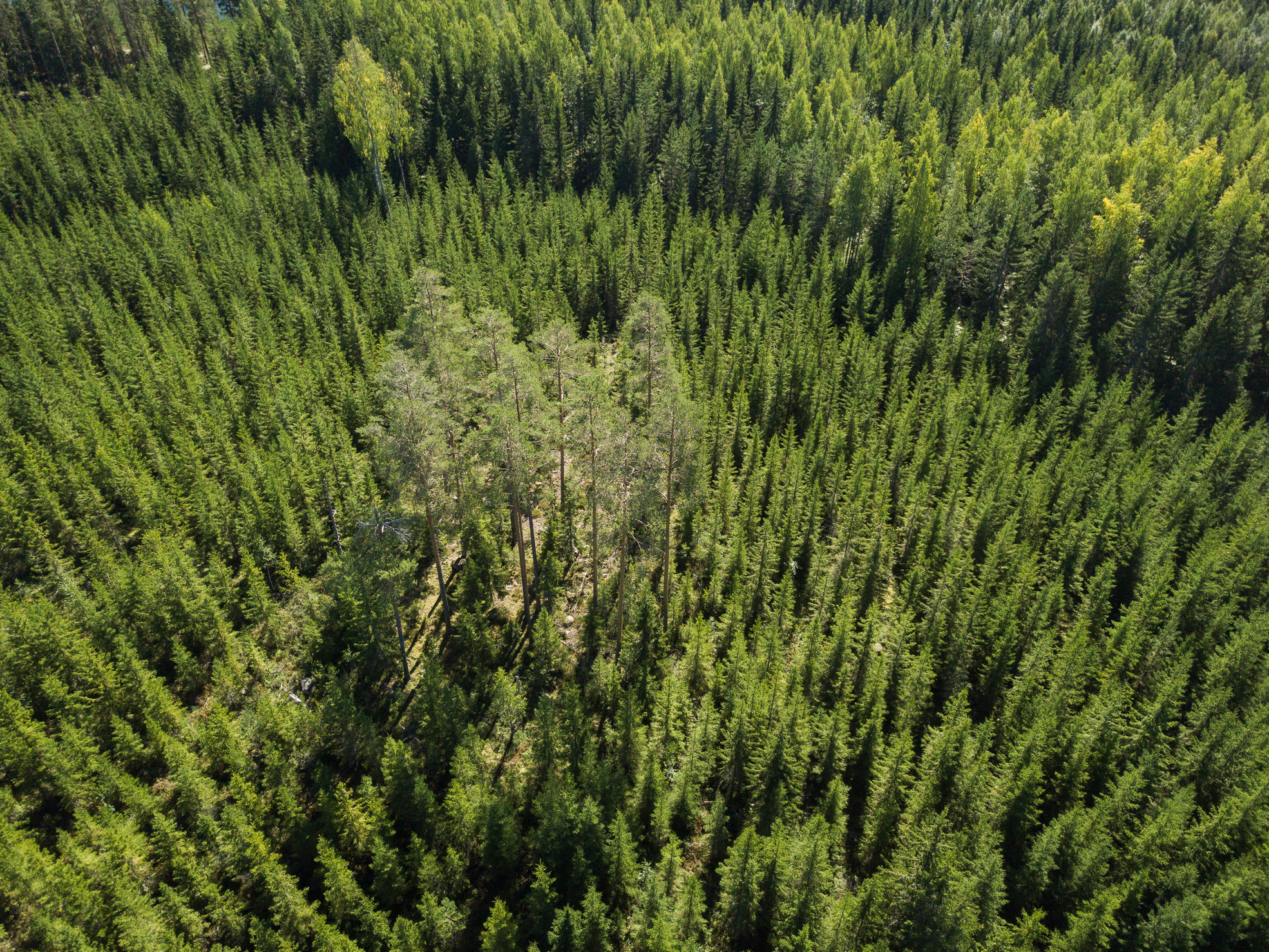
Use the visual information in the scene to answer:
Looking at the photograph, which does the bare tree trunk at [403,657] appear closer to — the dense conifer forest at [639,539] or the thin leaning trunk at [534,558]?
the dense conifer forest at [639,539]

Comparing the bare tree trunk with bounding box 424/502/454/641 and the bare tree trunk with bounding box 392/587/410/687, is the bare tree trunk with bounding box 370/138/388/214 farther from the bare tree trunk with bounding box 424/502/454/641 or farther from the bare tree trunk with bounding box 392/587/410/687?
the bare tree trunk with bounding box 392/587/410/687

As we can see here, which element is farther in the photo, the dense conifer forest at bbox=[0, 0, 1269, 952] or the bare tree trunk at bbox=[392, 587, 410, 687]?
the bare tree trunk at bbox=[392, 587, 410, 687]

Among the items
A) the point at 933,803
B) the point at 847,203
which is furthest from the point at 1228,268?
the point at 933,803

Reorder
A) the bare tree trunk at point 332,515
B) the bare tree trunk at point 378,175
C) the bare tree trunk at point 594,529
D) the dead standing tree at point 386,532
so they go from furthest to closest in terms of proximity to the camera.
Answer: the bare tree trunk at point 378,175, the bare tree trunk at point 332,515, the bare tree trunk at point 594,529, the dead standing tree at point 386,532

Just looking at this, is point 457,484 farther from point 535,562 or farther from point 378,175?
point 378,175

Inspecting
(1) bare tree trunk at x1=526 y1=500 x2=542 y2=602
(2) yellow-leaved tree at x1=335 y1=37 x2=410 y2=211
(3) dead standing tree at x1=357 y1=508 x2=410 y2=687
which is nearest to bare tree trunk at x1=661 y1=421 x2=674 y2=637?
(1) bare tree trunk at x1=526 y1=500 x2=542 y2=602

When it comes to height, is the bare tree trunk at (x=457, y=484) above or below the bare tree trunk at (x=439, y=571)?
above

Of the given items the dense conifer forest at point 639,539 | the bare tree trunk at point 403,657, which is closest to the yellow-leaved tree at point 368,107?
the dense conifer forest at point 639,539
